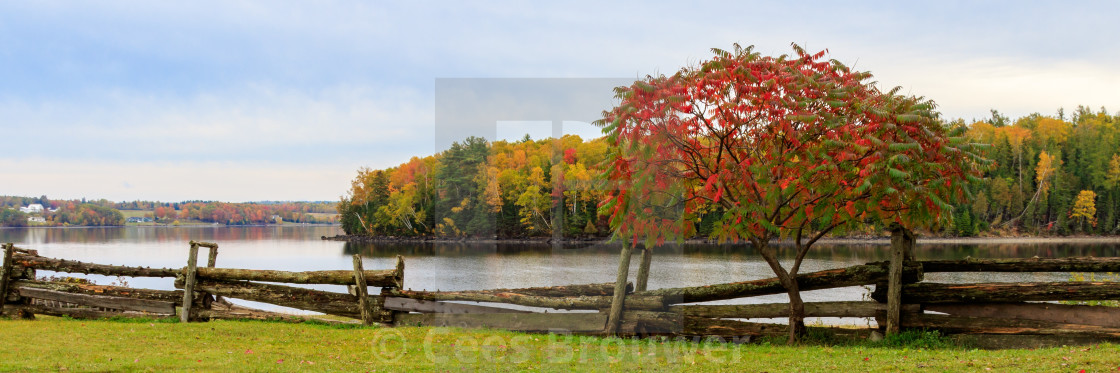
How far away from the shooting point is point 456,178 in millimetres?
36750

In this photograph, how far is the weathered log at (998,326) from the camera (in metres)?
9.02

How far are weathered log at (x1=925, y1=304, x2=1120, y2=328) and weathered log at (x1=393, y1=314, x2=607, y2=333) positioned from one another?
510 centimetres

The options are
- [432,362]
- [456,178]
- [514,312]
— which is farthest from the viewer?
[456,178]

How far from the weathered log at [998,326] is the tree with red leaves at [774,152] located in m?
1.53

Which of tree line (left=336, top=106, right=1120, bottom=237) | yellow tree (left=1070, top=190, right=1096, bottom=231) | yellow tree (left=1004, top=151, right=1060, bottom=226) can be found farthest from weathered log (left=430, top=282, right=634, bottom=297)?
yellow tree (left=1070, top=190, right=1096, bottom=231)

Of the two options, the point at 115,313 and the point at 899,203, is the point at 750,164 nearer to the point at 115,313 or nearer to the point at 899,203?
the point at 899,203

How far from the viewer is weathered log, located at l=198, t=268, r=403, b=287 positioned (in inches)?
476

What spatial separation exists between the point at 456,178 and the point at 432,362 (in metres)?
28.6

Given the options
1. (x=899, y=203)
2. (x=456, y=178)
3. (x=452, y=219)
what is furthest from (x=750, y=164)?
(x=452, y=219)

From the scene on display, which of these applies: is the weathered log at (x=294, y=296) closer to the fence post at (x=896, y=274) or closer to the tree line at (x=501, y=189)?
the tree line at (x=501, y=189)

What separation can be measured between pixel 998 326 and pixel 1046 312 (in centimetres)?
63

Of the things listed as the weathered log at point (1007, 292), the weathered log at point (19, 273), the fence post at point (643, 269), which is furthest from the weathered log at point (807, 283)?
the weathered log at point (19, 273)

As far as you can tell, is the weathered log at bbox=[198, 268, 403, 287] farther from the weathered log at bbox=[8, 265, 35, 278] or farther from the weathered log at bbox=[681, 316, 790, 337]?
the weathered log at bbox=[681, 316, 790, 337]
